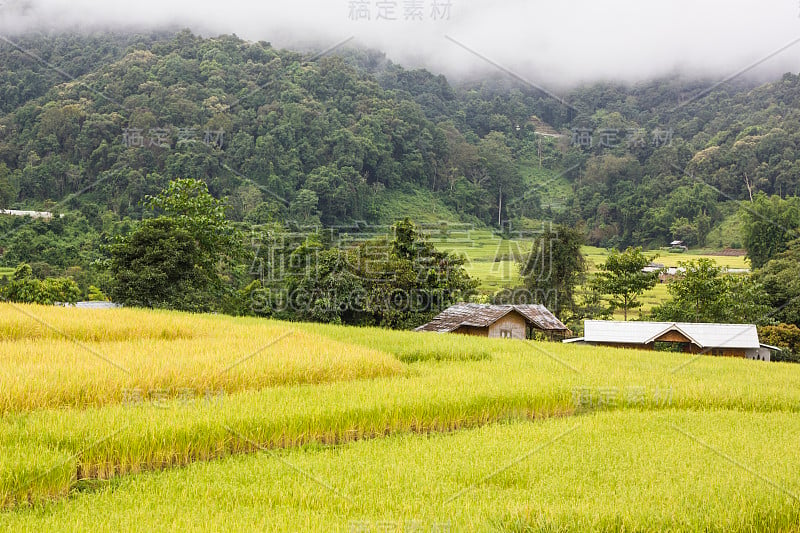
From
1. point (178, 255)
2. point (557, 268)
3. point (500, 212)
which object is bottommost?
point (557, 268)

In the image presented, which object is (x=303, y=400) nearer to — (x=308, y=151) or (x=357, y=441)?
(x=357, y=441)

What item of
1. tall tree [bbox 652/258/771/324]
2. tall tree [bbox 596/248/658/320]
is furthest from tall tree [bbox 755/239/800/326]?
tall tree [bbox 596/248/658/320]

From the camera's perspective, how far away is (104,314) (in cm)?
1191

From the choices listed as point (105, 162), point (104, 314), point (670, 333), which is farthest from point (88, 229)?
point (670, 333)

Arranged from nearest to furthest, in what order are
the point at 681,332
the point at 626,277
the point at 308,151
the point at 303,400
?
the point at 303,400, the point at 681,332, the point at 626,277, the point at 308,151

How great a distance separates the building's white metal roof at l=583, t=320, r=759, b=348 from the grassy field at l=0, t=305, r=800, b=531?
10.5 m

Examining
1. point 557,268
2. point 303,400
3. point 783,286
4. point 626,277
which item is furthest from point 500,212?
point 303,400

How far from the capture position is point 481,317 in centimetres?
2134

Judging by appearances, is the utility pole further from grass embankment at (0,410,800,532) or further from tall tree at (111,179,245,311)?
grass embankment at (0,410,800,532)

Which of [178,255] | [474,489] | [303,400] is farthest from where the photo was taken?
[178,255]

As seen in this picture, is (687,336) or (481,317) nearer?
(687,336)

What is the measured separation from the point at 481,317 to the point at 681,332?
665 cm

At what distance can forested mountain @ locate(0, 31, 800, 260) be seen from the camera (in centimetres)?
4734

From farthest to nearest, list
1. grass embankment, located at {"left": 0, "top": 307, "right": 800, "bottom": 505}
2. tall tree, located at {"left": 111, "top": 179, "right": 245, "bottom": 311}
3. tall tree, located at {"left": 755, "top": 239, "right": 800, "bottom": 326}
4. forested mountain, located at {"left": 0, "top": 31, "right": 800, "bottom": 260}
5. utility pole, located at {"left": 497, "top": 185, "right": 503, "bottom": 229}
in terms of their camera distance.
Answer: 1. utility pole, located at {"left": 497, "top": 185, "right": 503, "bottom": 229}
2. forested mountain, located at {"left": 0, "top": 31, "right": 800, "bottom": 260}
3. tall tree, located at {"left": 755, "top": 239, "right": 800, "bottom": 326}
4. tall tree, located at {"left": 111, "top": 179, "right": 245, "bottom": 311}
5. grass embankment, located at {"left": 0, "top": 307, "right": 800, "bottom": 505}
